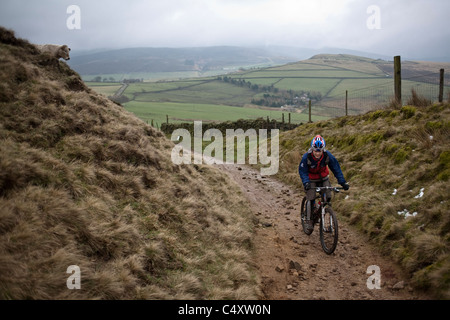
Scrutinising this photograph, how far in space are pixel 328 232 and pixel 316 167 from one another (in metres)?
1.77

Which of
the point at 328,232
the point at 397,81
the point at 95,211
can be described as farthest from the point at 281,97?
the point at 95,211

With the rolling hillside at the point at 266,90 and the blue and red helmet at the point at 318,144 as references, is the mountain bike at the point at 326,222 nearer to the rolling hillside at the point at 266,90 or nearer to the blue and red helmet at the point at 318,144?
the blue and red helmet at the point at 318,144

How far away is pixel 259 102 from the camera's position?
8931cm

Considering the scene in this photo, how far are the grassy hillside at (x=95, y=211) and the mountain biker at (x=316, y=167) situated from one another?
7.70 feet

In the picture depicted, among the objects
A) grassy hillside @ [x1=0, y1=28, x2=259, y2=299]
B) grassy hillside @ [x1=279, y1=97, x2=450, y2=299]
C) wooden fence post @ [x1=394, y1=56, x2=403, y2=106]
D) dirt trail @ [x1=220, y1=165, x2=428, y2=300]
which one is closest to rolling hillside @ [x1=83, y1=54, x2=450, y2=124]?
wooden fence post @ [x1=394, y1=56, x2=403, y2=106]

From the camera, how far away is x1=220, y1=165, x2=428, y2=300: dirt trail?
5531 mm

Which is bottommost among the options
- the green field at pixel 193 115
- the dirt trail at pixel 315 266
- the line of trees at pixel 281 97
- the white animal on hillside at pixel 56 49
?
the dirt trail at pixel 315 266

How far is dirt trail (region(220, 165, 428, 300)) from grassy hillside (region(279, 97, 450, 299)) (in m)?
0.39

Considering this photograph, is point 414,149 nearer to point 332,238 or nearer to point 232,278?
point 332,238

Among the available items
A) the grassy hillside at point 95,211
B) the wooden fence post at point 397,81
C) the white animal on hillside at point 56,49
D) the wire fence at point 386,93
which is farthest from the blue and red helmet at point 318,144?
the white animal on hillside at point 56,49

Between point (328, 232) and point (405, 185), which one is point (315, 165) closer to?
point (328, 232)

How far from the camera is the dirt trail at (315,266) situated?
18.1ft

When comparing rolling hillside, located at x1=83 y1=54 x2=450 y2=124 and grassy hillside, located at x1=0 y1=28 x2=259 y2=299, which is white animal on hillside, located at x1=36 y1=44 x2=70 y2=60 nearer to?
grassy hillside, located at x1=0 y1=28 x2=259 y2=299

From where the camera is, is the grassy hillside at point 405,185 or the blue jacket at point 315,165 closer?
the grassy hillside at point 405,185
